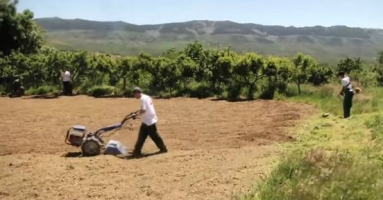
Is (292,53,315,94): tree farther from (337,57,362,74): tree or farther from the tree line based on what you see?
(337,57,362,74): tree

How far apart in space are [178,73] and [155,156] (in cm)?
1667

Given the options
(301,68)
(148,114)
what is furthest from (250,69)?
(148,114)

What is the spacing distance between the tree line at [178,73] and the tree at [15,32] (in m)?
5.49

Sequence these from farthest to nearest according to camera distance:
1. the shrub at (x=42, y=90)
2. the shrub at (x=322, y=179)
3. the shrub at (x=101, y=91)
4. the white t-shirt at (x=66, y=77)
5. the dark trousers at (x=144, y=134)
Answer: the shrub at (x=42, y=90) < the shrub at (x=101, y=91) < the white t-shirt at (x=66, y=77) < the dark trousers at (x=144, y=134) < the shrub at (x=322, y=179)

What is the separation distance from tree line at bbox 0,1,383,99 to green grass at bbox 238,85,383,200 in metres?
12.4

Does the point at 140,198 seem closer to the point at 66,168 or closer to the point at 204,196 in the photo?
the point at 204,196

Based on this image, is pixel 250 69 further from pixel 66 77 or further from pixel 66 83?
pixel 66 83

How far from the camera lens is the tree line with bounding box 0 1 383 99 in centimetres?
2722

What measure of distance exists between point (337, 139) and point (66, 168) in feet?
21.3

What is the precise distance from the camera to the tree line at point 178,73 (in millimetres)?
27219

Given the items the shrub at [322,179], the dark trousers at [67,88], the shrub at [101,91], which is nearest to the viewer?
the shrub at [322,179]

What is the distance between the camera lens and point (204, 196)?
8.91 meters

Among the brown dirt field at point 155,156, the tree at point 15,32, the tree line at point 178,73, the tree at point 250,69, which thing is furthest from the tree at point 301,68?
the tree at point 15,32

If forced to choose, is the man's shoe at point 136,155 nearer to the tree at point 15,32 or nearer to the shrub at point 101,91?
the shrub at point 101,91
